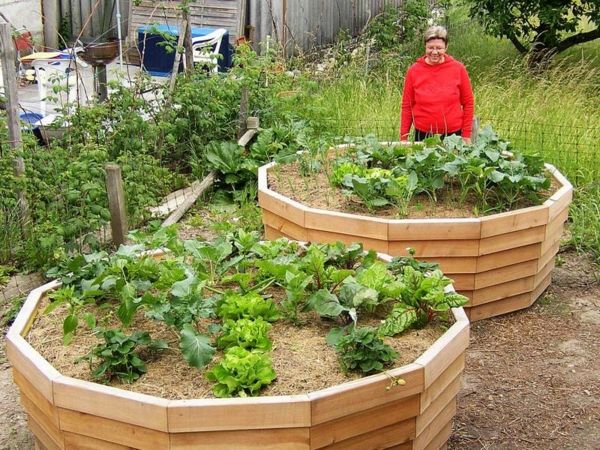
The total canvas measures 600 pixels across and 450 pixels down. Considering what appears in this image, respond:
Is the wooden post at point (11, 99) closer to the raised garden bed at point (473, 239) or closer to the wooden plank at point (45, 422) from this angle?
the raised garden bed at point (473, 239)

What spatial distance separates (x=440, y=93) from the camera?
6.58 metres

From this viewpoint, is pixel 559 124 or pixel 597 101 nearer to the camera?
pixel 559 124

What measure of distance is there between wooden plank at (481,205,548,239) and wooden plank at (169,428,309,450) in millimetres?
2325

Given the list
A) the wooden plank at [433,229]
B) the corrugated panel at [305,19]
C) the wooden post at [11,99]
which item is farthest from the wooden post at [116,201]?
the corrugated panel at [305,19]

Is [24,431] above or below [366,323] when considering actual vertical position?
below

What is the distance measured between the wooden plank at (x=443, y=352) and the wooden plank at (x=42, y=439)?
1.44 metres

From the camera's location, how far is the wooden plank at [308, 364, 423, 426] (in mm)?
3092

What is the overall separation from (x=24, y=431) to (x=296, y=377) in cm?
158

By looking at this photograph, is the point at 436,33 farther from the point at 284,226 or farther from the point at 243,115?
the point at 243,115

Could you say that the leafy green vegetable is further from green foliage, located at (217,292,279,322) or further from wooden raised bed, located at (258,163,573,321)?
wooden raised bed, located at (258,163,573,321)

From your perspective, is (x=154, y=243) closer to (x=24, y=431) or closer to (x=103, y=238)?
(x=24, y=431)

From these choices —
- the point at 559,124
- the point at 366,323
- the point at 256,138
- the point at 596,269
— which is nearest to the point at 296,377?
the point at 366,323

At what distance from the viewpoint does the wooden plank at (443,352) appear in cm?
337

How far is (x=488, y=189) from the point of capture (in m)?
5.47
